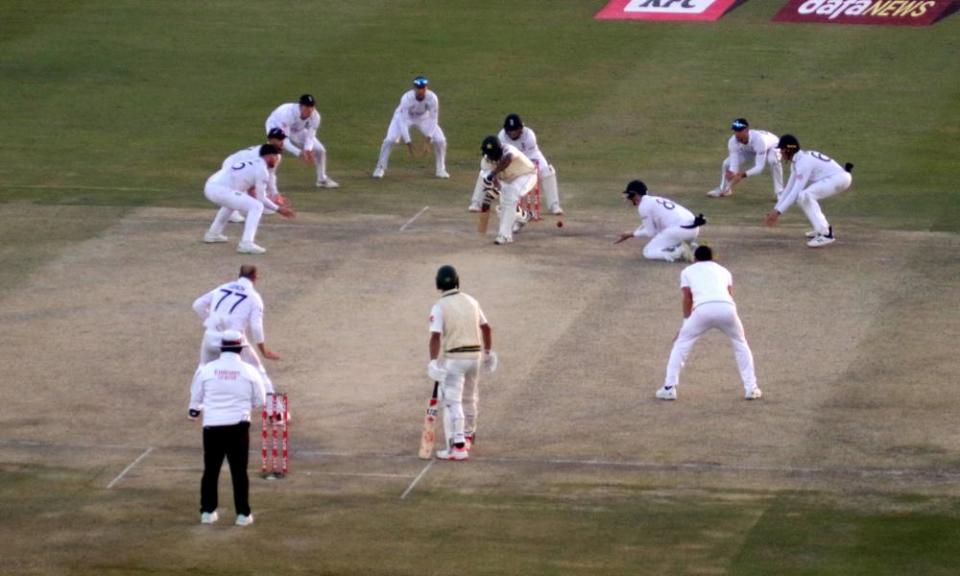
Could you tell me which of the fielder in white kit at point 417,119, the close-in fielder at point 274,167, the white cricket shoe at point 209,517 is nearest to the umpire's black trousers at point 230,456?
the white cricket shoe at point 209,517

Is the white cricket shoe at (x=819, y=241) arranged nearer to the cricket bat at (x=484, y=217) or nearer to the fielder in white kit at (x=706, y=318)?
the cricket bat at (x=484, y=217)

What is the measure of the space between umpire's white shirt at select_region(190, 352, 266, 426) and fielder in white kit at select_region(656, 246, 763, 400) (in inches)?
219

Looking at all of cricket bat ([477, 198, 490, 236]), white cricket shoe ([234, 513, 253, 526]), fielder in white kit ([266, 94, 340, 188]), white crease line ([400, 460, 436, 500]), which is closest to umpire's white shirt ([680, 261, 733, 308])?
white crease line ([400, 460, 436, 500])

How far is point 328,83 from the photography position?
40.1 metres

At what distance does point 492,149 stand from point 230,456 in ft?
36.6

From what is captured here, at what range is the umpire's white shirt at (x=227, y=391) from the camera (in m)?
18.4

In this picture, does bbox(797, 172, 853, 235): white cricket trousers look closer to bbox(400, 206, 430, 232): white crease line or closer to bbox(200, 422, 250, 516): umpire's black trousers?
bbox(400, 206, 430, 232): white crease line

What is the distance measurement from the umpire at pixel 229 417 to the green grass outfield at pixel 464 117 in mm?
537

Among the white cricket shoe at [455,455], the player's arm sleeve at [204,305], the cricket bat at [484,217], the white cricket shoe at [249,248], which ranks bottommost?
the white cricket shoe at [455,455]

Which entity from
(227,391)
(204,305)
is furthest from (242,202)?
(227,391)

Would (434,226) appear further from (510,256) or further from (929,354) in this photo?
(929,354)

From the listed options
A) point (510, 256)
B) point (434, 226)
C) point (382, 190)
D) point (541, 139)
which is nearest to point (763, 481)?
point (510, 256)

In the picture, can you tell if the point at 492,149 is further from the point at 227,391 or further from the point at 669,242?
the point at 227,391

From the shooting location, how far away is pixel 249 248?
28.6 meters
